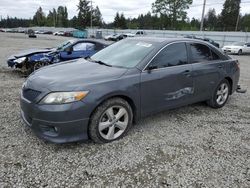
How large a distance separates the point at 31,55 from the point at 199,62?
6.00 metres

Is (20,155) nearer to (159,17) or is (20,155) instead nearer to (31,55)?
(31,55)

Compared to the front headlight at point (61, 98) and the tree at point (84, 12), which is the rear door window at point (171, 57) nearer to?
Answer: the front headlight at point (61, 98)

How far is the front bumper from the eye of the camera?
3.08 m

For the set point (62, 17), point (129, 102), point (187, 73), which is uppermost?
point (62, 17)

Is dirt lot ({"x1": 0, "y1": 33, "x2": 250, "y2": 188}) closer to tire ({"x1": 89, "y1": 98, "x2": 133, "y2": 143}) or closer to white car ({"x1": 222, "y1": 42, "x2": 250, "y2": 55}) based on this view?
tire ({"x1": 89, "y1": 98, "x2": 133, "y2": 143})

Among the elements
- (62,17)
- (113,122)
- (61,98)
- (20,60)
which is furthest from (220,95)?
(62,17)

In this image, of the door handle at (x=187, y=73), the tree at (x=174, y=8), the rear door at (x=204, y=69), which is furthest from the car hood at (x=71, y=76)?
the tree at (x=174, y=8)

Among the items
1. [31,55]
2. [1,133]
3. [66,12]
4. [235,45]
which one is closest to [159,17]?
[235,45]

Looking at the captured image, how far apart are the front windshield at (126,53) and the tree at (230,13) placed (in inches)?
3014

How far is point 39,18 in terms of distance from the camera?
11238 centimetres

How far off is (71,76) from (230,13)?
79.5 meters

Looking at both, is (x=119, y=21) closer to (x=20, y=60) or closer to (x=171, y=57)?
(x=20, y=60)

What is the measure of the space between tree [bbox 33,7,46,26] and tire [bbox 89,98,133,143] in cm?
11673

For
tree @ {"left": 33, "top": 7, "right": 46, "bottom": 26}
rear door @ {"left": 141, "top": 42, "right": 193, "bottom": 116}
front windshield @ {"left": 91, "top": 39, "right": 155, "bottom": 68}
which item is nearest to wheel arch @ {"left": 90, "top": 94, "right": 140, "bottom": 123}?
rear door @ {"left": 141, "top": 42, "right": 193, "bottom": 116}
